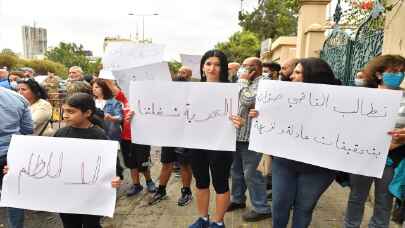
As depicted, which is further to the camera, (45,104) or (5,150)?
(45,104)

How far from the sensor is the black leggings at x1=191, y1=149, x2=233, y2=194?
2.96 metres

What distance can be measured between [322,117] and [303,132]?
165mm

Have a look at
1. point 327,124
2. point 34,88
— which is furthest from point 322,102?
point 34,88

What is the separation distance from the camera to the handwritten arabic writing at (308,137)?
2.19 metres

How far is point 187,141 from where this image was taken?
2.88 meters

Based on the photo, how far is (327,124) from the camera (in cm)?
230

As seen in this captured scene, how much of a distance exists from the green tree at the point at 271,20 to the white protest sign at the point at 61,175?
80.5ft

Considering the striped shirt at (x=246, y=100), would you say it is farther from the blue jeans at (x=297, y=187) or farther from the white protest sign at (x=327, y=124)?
the blue jeans at (x=297, y=187)

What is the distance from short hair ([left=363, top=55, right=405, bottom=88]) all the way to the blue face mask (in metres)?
0.07

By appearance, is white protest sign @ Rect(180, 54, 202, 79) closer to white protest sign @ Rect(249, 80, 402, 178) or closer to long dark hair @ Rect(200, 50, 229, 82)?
long dark hair @ Rect(200, 50, 229, 82)

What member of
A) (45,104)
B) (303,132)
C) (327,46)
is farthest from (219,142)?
(327,46)

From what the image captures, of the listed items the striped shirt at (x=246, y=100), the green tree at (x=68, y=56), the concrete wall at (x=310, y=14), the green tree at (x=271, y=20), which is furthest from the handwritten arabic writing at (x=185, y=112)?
the green tree at (x=68, y=56)

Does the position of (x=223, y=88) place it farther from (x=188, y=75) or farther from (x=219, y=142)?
(x=188, y=75)

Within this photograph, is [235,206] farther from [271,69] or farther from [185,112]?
[271,69]
